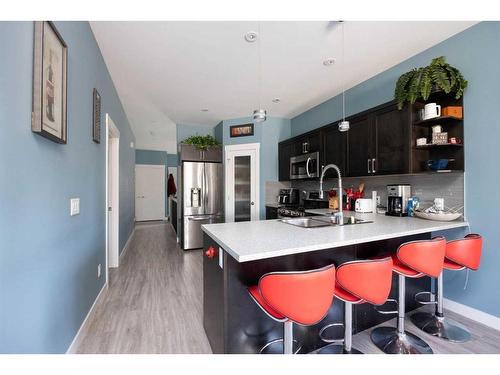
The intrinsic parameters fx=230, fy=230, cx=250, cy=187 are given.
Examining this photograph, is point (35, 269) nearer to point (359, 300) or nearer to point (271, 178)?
point (359, 300)

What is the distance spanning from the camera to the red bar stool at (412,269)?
5.43 ft

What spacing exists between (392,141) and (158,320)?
305cm

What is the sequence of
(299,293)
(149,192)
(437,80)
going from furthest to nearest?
(149,192), (437,80), (299,293)

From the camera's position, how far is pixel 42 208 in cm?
130

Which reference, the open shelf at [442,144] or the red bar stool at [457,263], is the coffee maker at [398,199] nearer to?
the open shelf at [442,144]

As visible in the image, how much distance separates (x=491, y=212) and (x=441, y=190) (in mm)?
441

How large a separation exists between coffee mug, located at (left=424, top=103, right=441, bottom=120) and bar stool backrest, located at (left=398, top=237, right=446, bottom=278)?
1273 mm

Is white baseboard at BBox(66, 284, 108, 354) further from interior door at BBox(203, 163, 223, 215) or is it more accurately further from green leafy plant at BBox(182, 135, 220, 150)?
green leafy plant at BBox(182, 135, 220, 150)

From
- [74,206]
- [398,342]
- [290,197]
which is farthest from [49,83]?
[290,197]

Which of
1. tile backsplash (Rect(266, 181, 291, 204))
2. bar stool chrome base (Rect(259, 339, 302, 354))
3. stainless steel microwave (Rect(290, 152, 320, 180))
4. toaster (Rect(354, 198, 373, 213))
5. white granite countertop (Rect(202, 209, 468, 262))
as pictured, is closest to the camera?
white granite countertop (Rect(202, 209, 468, 262))

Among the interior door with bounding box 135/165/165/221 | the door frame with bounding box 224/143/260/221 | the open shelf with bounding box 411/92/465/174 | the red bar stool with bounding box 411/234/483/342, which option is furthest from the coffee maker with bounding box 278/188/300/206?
the interior door with bounding box 135/165/165/221

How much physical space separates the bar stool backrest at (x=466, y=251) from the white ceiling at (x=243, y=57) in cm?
198

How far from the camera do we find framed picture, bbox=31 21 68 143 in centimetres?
121

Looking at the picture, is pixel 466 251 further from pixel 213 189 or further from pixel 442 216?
pixel 213 189
